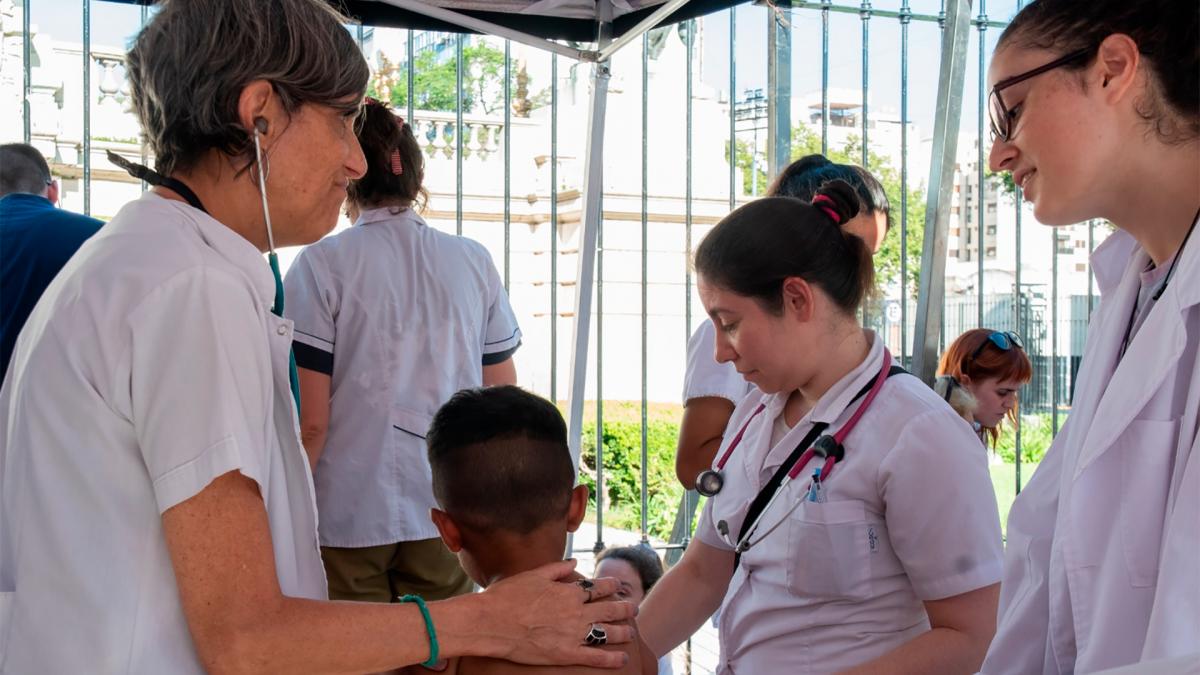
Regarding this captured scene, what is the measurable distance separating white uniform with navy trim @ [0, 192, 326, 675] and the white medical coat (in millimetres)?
1030

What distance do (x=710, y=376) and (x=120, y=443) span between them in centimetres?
203

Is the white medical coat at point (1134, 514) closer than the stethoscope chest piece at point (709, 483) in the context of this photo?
Yes

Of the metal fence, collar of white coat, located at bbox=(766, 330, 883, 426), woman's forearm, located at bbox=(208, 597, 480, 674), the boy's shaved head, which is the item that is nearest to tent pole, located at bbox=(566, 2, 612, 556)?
the metal fence

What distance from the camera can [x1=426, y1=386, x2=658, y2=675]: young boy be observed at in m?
1.91

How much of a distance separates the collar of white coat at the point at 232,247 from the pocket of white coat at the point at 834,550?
1032mm

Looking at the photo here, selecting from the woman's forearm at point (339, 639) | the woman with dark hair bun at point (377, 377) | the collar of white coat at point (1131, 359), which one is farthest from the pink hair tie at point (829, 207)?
the woman with dark hair bun at point (377, 377)

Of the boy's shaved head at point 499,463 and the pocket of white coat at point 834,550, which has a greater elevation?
the boy's shaved head at point 499,463

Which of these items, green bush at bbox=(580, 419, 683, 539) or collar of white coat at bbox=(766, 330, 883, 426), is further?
green bush at bbox=(580, 419, 683, 539)

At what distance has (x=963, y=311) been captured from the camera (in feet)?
40.1

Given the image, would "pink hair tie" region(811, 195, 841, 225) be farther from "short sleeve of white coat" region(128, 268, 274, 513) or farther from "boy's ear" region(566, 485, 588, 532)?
"short sleeve of white coat" region(128, 268, 274, 513)

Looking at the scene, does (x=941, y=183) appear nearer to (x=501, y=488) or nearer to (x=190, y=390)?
(x=501, y=488)

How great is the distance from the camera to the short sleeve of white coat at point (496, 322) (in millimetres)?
3869

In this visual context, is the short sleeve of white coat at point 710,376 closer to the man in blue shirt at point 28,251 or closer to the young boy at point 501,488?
the young boy at point 501,488

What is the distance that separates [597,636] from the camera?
5.88ft
